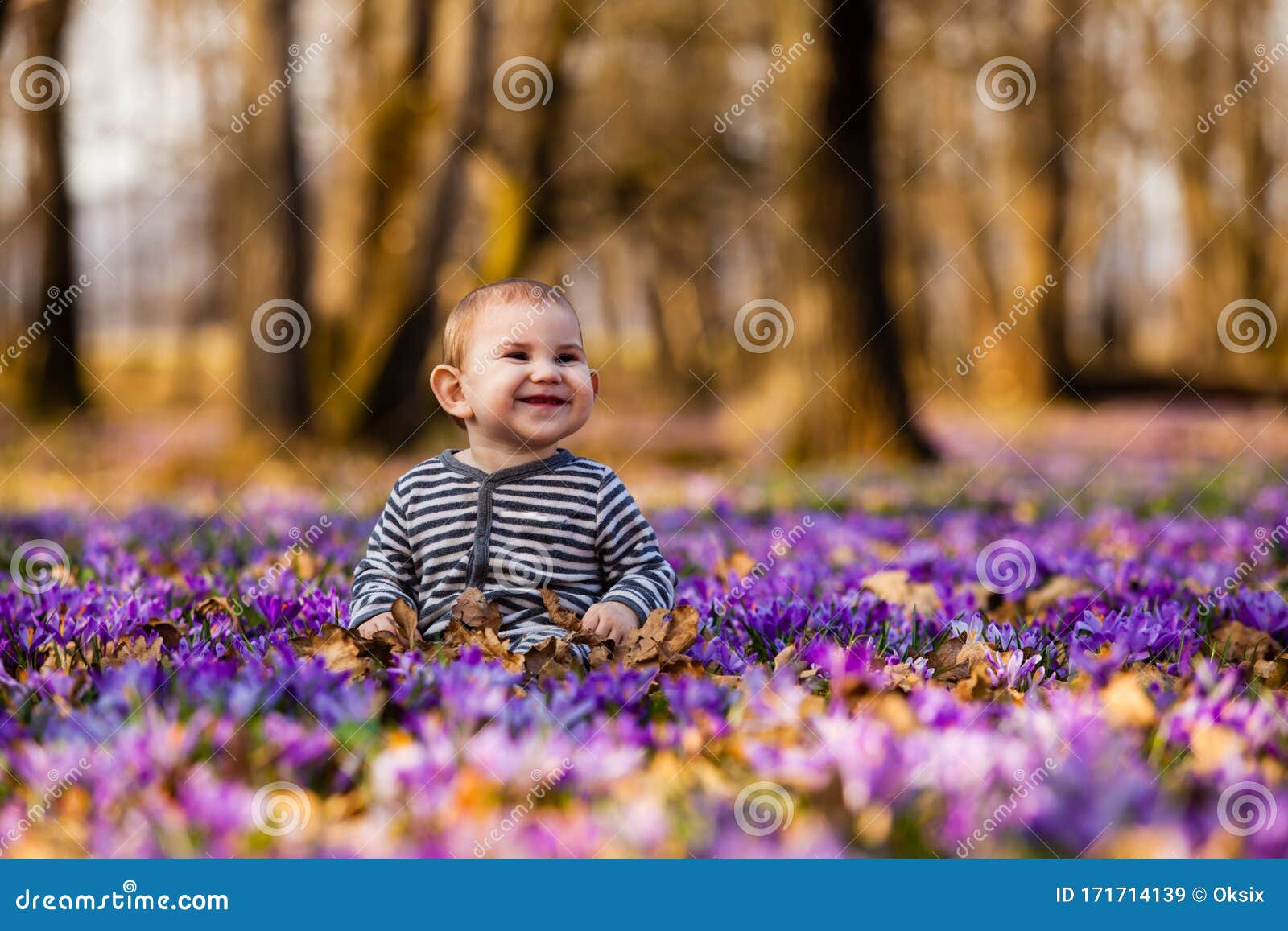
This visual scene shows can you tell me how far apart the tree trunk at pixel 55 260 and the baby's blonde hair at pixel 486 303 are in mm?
15606

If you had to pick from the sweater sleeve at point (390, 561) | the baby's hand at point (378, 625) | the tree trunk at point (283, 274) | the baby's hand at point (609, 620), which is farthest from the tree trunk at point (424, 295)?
the baby's hand at point (609, 620)

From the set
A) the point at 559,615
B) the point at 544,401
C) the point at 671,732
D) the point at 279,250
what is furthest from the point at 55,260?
the point at 671,732

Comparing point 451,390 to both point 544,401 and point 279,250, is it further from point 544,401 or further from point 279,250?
point 279,250

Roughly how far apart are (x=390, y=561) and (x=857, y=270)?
7279 mm

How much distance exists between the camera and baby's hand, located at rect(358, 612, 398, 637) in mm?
2643

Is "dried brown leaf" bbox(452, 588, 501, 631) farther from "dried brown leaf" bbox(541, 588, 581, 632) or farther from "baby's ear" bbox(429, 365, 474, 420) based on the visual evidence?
"baby's ear" bbox(429, 365, 474, 420)

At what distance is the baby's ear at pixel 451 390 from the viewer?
2.77 meters

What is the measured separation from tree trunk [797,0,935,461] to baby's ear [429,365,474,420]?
685 centimetres

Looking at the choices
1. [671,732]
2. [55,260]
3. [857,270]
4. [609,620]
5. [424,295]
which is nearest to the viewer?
[671,732]

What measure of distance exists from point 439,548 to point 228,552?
1.84 m

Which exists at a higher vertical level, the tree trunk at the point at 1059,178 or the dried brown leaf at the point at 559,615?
the tree trunk at the point at 1059,178

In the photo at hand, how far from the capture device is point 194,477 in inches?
389

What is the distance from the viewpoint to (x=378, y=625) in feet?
8.75

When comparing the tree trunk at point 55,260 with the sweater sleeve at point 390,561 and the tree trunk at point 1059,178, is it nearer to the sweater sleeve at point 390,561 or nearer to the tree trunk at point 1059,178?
the sweater sleeve at point 390,561
